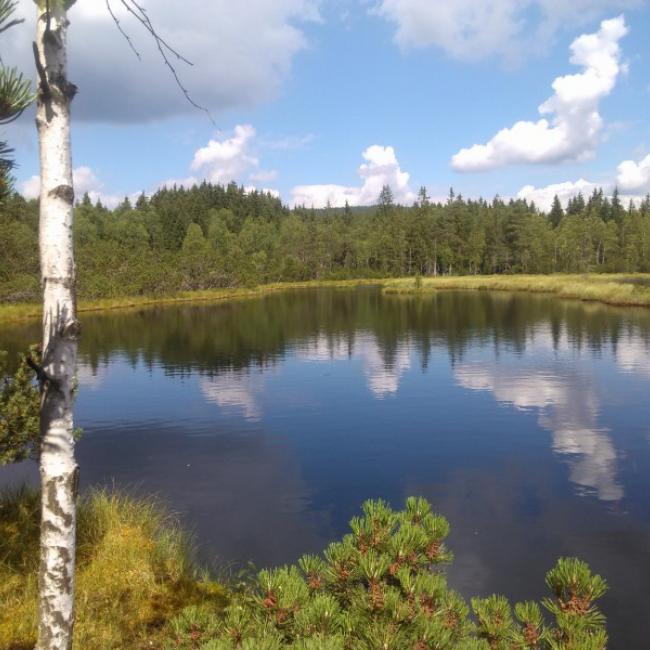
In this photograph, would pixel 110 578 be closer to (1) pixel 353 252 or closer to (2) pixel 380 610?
(2) pixel 380 610

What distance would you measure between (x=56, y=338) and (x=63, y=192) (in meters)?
0.97

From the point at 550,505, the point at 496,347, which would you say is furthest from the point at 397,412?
the point at 496,347

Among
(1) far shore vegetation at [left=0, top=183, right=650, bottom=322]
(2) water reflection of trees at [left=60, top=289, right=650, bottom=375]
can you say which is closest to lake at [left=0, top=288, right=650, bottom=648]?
(2) water reflection of trees at [left=60, top=289, right=650, bottom=375]

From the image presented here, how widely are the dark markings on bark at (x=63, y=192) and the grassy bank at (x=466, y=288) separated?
→ 217 ft

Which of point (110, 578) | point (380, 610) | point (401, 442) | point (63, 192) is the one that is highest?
point (63, 192)

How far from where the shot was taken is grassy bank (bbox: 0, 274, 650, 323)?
66.5 m

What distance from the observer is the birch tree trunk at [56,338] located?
3684mm

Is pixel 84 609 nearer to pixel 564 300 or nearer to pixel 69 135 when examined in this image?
pixel 69 135

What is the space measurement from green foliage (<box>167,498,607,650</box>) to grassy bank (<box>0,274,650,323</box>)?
6591 centimetres

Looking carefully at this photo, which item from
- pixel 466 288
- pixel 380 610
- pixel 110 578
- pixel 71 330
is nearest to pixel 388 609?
pixel 380 610

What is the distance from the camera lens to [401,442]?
71.3ft

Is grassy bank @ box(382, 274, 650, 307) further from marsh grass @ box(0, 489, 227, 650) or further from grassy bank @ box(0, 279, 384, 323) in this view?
marsh grass @ box(0, 489, 227, 650)

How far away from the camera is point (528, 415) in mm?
24766

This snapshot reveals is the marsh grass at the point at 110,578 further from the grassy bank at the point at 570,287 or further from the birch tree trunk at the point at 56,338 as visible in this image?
the grassy bank at the point at 570,287
